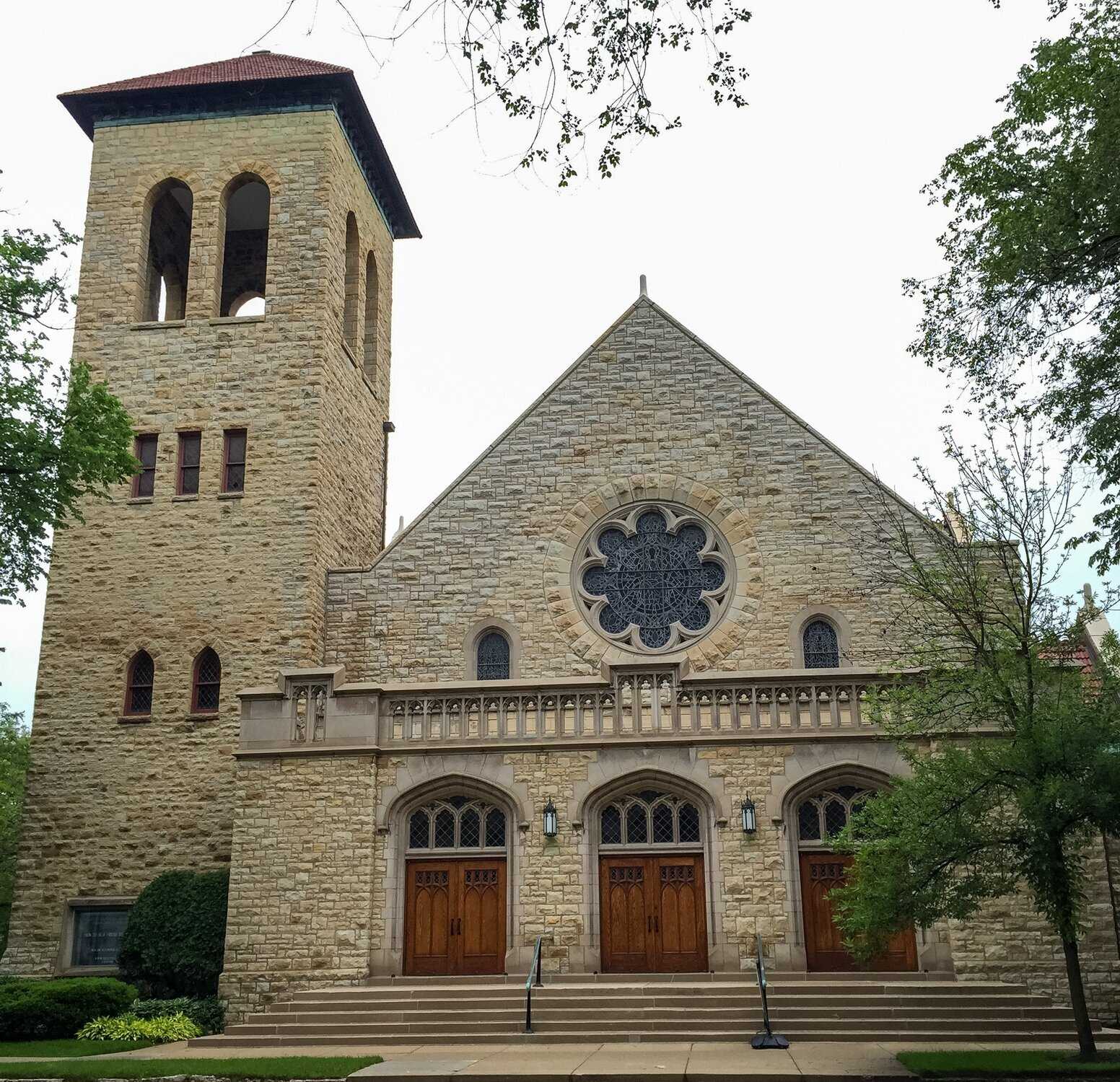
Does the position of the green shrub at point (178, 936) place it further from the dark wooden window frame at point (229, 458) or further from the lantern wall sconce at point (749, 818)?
the lantern wall sconce at point (749, 818)

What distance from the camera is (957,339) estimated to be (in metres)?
14.4

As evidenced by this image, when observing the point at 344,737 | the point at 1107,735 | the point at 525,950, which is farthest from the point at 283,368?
the point at 1107,735

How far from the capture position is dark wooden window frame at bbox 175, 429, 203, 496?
22750mm

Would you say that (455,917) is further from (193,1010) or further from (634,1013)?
(193,1010)

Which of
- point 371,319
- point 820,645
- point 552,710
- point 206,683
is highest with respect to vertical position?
point 371,319

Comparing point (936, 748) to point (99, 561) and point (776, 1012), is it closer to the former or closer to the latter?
point (776, 1012)

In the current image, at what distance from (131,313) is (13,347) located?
522 centimetres

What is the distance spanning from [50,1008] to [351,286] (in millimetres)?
15398

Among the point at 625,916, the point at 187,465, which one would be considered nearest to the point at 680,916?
the point at 625,916

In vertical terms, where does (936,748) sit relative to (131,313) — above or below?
below

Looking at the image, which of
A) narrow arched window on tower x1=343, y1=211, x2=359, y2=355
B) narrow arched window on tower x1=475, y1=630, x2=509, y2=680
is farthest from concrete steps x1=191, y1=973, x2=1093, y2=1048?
narrow arched window on tower x1=343, y1=211, x2=359, y2=355

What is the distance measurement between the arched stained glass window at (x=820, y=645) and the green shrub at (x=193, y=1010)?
1034 cm

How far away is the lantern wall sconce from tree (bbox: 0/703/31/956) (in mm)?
21350

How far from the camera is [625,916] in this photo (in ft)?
58.0
